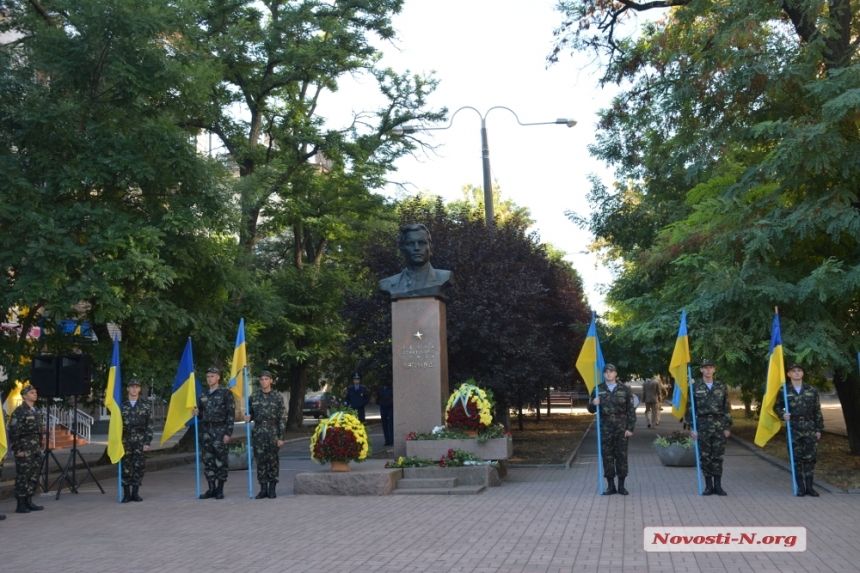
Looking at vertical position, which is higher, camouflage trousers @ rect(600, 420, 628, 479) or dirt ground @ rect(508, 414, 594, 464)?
camouflage trousers @ rect(600, 420, 628, 479)

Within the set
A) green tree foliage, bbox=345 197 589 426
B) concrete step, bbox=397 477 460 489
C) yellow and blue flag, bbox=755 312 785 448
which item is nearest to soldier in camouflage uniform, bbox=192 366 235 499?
concrete step, bbox=397 477 460 489

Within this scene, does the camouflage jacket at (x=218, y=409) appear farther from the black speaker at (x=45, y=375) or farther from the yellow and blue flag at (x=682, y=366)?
the yellow and blue flag at (x=682, y=366)

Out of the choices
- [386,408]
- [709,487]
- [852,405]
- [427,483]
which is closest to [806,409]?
[709,487]

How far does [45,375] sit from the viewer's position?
49.8 ft

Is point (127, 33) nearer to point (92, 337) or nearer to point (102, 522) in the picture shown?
point (92, 337)

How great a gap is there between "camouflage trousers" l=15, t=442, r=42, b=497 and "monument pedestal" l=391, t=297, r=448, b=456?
594 cm

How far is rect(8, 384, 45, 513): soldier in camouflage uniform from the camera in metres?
13.1

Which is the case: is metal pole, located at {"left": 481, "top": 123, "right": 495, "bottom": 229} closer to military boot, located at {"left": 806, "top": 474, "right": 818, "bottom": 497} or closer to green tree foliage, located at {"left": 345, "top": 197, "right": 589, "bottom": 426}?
green tree foliage, located at {"left": 345, "top": 197, "right": 589, "bottom": 426}

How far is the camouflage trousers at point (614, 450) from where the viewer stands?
13.5 metres

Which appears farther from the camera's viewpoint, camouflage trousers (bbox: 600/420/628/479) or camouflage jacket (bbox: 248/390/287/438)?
camouflage jacket (bbox: 248/390/287/438)

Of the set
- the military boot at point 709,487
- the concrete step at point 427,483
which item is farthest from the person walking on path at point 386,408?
the military boot at point 709,487

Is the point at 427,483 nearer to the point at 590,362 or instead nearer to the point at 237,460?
the point at 590,362

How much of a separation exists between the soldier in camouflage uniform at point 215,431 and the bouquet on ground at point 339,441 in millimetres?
1380

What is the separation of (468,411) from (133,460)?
544 cm
